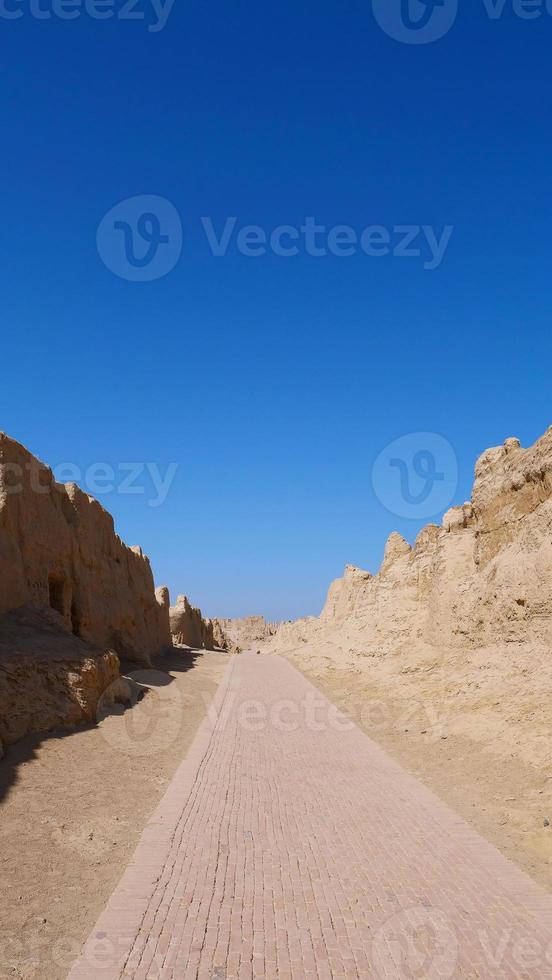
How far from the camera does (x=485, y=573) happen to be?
16875 mm

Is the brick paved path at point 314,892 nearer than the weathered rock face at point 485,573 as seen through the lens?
Yes

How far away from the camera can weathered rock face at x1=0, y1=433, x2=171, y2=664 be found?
14.4 metres

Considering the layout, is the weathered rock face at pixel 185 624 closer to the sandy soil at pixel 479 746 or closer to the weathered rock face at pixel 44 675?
the sandy soil at pixel 479 746

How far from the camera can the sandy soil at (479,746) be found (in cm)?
884

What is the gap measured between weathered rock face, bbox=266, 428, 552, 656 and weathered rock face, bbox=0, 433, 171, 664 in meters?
9.63

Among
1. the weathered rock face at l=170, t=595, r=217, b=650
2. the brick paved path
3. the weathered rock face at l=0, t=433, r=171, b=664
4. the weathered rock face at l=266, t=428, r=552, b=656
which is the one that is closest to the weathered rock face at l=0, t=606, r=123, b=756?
the weathered rock face at l=0, t=433, r=171, b=664

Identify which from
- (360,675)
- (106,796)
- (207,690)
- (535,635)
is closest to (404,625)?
(360,675)

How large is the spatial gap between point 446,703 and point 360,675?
8.07 m

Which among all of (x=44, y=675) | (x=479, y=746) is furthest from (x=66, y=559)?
(x=479, y=746)

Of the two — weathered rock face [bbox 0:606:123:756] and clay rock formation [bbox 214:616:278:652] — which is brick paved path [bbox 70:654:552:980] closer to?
weathered rock face [bbox 0:606:123:756]

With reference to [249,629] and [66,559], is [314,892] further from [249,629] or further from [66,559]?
[249,629]

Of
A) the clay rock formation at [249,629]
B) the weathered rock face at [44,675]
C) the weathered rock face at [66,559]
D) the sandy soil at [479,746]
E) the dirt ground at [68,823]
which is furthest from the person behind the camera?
the clay rock formation at [249,629]

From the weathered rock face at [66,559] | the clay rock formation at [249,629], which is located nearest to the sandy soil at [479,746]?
the weathered rock face at [66,559]

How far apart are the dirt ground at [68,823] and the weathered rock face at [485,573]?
800 centimetres
